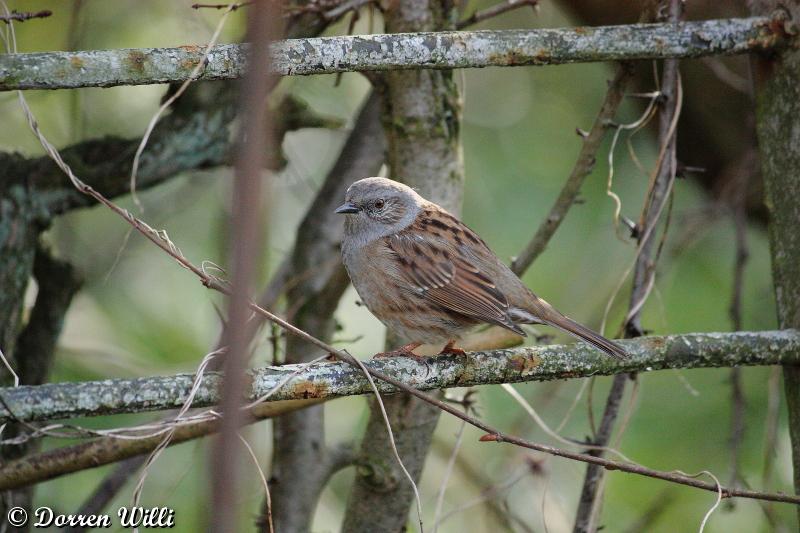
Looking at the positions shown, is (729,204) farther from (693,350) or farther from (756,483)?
(693,350)

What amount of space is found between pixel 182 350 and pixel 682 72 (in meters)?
3.34

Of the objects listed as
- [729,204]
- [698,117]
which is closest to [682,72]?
[698,117]

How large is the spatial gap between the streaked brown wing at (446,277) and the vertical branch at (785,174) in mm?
1013

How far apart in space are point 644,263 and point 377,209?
120 centimetres

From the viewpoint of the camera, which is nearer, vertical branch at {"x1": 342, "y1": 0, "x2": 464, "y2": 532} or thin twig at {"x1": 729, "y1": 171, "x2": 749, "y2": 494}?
vertical branch at {"x1": 342, "y1": 0, "x2": 464, "y2": 532}

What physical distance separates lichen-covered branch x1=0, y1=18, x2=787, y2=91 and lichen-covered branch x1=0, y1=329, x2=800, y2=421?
0.87 m

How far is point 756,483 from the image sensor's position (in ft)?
16.5

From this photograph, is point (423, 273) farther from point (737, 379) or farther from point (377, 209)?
point (737, 379)

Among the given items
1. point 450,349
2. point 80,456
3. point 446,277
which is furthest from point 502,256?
point 80,456

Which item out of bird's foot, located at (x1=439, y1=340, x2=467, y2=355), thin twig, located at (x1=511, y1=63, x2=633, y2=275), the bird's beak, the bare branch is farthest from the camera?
the bird's beak

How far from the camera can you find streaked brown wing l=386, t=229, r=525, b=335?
3566mm

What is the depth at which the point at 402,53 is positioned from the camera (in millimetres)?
2805

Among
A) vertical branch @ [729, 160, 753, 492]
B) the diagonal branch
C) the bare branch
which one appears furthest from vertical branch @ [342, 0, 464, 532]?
vertical branch @ [729, 160, 753, 492]

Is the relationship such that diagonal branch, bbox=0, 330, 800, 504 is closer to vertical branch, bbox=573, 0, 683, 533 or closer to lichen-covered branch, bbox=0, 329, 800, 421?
lichen-covered branch, bbox=0, 329, 800, 421
